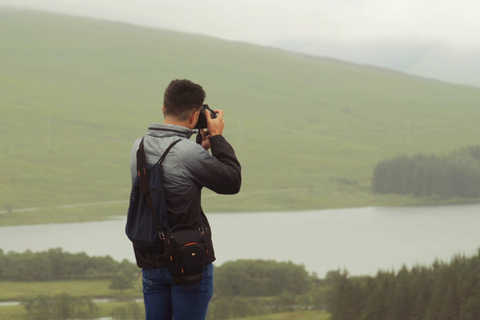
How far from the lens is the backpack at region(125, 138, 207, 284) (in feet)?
7.79

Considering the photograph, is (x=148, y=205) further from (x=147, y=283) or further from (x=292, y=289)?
(x=292, y=289)

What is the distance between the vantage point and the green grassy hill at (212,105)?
6009 centimetres

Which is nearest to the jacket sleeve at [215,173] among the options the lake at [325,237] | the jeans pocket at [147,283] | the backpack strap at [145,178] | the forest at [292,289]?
the backpack strap at [145,178]

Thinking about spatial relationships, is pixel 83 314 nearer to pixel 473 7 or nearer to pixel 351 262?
pixel 351 262

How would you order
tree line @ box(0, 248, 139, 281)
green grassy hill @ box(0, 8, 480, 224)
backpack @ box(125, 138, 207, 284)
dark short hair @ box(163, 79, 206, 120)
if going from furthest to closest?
green grassy hill @ box(0, 8, 480, 224) → tree line @ box(0, 248, 139, 281) → dark short hair @ box(163, 79, 206, 120) → backpack @ box(125, 138, 207, 284)

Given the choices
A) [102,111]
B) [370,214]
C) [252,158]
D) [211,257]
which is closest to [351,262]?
[370,214]

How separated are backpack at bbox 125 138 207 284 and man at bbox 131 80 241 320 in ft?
0.11

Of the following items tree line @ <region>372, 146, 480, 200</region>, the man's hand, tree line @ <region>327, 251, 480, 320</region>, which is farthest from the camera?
tree line @ <region>372, 146, 480, 200</region>

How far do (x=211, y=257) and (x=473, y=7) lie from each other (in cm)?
10595

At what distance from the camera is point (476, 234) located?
181ft

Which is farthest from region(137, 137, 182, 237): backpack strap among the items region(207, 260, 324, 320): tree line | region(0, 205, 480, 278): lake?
region(0, 205, 480, 278): lake

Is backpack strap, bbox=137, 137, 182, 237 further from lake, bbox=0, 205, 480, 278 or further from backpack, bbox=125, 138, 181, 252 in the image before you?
lake, bbox=0, 205, 480, 278

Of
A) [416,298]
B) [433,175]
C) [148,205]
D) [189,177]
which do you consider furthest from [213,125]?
[433,175]

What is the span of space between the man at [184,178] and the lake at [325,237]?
51388 mm
